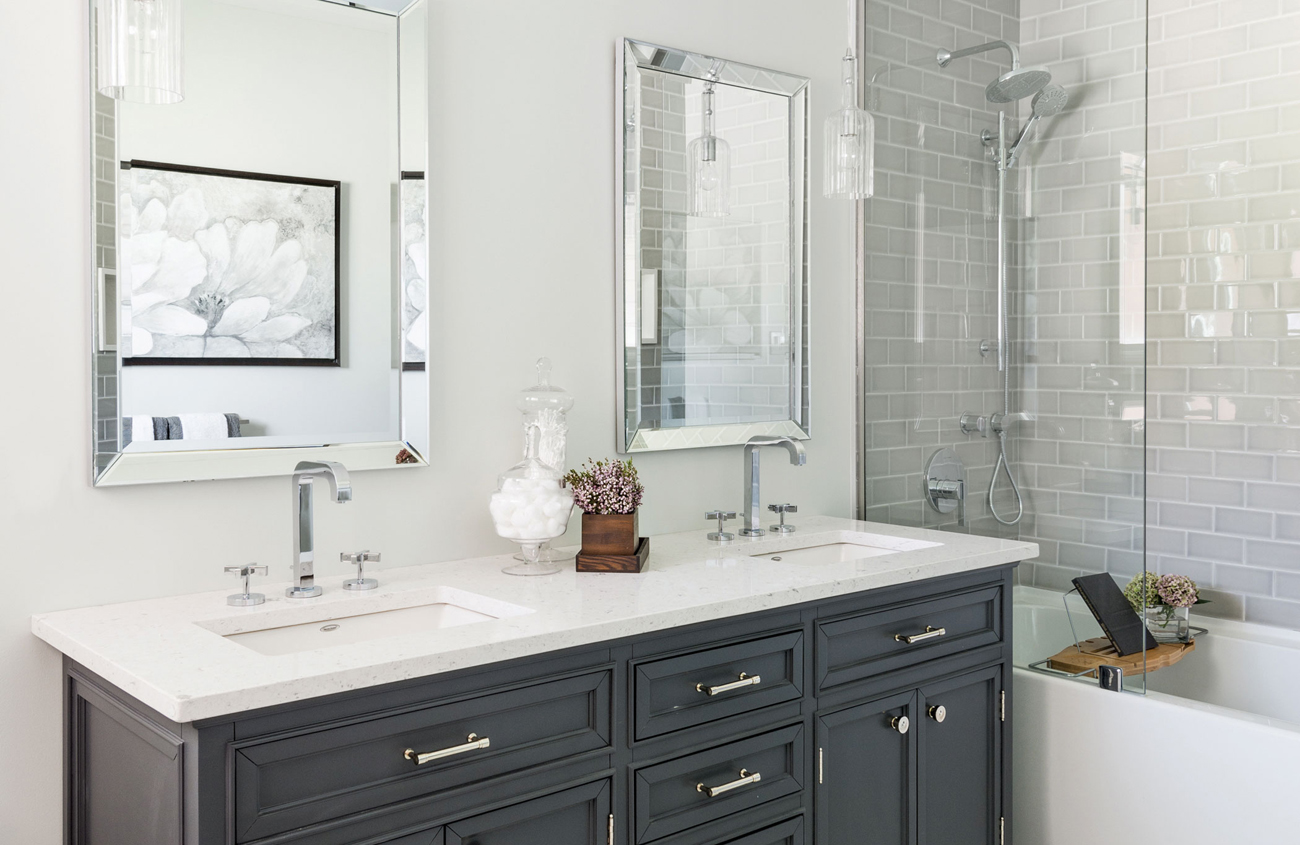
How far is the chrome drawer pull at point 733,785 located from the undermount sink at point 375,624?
1.52ft

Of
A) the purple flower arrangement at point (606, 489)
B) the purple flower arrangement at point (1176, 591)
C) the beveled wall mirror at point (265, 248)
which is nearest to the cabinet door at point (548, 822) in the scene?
the purple flower arrangement at point (606, 489)

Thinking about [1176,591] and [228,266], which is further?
[1176,591]

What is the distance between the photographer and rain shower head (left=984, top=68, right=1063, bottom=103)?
260cm

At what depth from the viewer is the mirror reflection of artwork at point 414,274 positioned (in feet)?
6.64

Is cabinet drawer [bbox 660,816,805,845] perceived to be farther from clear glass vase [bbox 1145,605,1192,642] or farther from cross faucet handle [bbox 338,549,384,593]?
clear glass vase [bbox 1145,605,1192,642]

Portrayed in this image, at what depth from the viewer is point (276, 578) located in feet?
6.23

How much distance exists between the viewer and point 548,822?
1.57 m

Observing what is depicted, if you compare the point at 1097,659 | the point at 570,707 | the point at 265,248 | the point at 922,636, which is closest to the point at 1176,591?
the point at 1097,659

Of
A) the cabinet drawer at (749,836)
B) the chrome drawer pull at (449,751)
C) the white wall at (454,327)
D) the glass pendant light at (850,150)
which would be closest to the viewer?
the chrome drawer pull at (449,751)

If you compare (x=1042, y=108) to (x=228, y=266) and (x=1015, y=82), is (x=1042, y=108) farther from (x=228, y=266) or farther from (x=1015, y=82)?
(x=228, y=266)

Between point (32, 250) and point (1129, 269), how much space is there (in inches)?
92.0

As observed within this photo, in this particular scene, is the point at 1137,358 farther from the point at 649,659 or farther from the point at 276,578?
the point at 276,578

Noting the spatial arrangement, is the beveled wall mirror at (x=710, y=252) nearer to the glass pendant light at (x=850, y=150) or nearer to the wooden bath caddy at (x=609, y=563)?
the glass pendant light at (x=850, y=150)

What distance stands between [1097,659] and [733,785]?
112 cm
